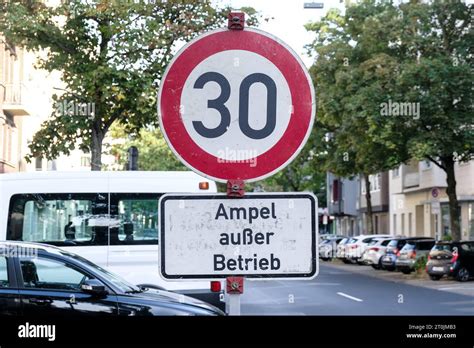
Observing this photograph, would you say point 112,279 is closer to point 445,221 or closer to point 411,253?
point 411,253

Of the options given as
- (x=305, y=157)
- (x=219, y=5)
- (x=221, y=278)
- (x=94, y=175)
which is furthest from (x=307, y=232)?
(x=305, y=157)

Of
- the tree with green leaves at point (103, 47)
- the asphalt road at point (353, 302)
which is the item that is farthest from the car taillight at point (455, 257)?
the tree with green leaves at point (103, 47)

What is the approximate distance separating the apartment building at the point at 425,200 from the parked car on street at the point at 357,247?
3.35 meters

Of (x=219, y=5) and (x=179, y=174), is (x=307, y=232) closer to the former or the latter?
(x=179, y=174)

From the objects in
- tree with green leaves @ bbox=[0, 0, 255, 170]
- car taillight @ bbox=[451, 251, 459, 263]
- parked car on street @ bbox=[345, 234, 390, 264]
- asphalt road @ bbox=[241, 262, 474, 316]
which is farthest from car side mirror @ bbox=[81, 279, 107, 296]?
parked car on street @ bbox=[345, 234, 390, 264]

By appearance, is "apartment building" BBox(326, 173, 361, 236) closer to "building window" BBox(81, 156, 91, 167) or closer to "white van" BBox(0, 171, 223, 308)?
"building window" BBox(81, 156, 91, 167)

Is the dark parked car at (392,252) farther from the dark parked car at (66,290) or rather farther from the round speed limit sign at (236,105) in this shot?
the round speed limit sign at (236,105)

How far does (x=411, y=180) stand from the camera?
51.2 meters

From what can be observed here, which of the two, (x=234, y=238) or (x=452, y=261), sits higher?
(x=234, y=238)

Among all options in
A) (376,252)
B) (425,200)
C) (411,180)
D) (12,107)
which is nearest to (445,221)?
(425,200)

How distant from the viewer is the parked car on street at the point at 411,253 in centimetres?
3578

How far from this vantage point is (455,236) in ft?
111

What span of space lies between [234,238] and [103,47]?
13328mm

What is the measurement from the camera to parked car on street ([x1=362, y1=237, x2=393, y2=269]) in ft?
138
